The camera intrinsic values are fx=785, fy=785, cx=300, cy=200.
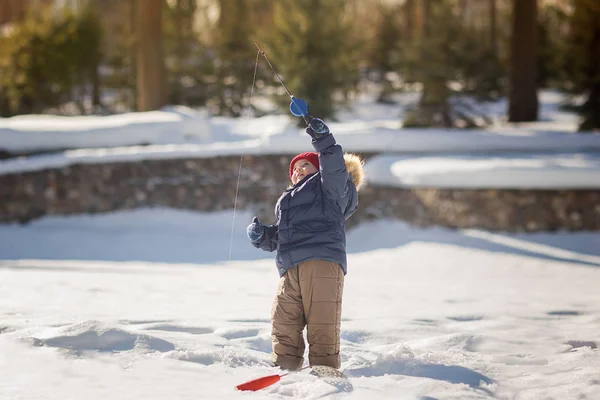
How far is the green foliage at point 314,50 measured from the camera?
14148 mm

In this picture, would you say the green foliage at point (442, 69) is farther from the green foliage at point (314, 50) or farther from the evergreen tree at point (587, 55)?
the evergreen tree at point (587, 55)

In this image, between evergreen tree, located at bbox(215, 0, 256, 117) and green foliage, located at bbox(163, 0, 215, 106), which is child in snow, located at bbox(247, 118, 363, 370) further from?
evergreen tree, located at bbox(215, 0, 256, 117)

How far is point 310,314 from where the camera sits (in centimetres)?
439

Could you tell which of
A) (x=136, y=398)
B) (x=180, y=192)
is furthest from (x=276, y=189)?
(x=136, y=398)

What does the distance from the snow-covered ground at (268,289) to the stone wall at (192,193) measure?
0.14 meters

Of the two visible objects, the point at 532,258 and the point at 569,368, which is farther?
the point at 532,258

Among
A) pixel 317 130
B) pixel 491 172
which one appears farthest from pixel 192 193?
pixel 317 130

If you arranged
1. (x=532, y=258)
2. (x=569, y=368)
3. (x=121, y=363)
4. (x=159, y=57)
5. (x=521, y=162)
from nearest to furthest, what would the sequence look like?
(x=121, y=363) < (x=569, y=368) < (x=532, y=258) < (x=521, y=162) < (x=159, y=57)

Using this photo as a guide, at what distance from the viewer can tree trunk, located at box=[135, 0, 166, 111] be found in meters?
15.6

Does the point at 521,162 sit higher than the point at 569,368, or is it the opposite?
the point at 521,162

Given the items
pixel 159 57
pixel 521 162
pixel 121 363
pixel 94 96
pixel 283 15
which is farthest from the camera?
pixel 94 96

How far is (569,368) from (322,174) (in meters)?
1.87

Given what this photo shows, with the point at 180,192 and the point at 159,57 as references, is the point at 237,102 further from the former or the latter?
the point at 180,192

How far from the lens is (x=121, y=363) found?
4.17 metres
